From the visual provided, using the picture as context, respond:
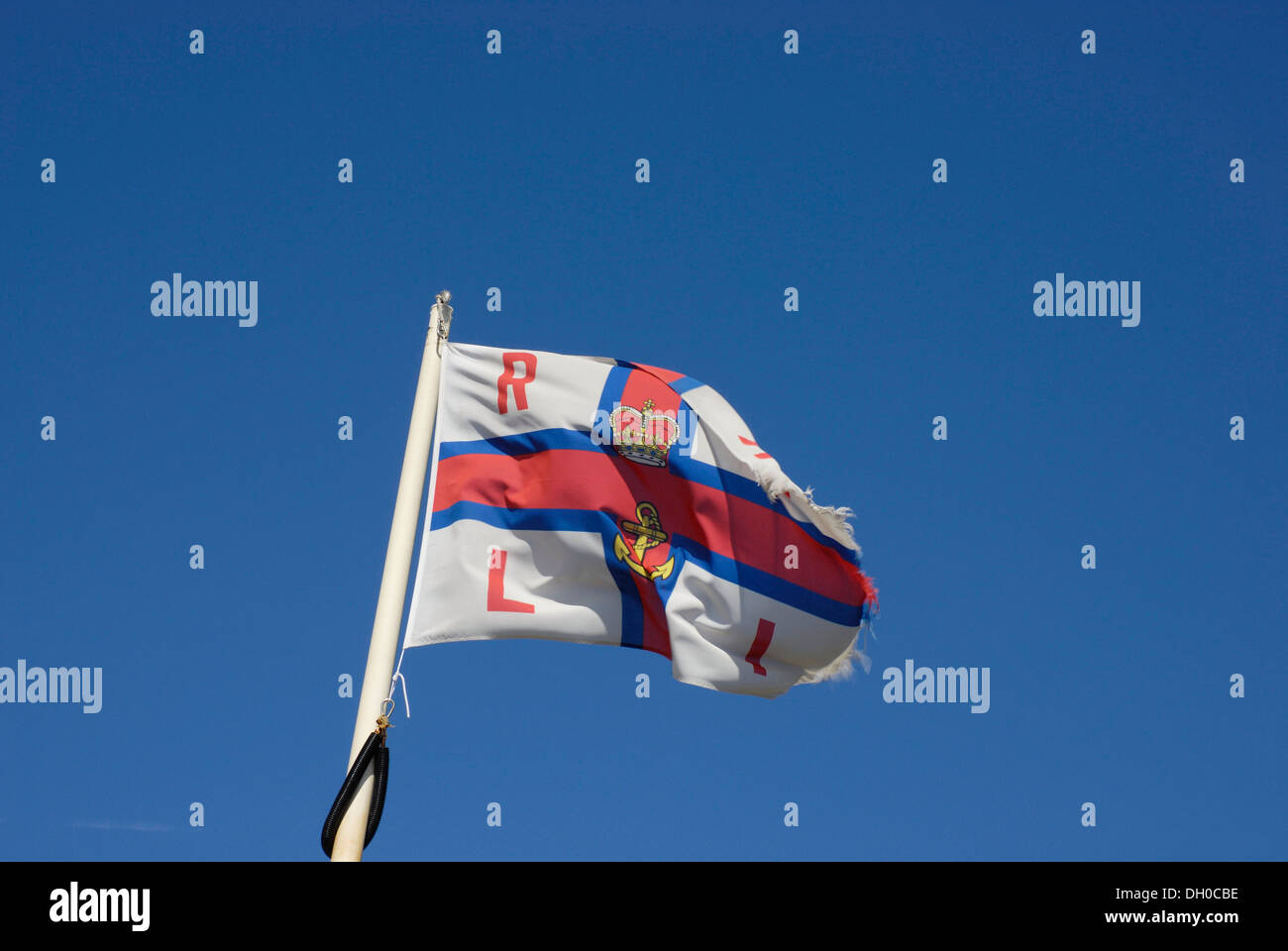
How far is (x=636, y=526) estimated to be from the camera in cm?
1409

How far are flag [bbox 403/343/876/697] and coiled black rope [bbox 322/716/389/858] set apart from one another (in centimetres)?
241

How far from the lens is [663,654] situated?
13977 millimetres

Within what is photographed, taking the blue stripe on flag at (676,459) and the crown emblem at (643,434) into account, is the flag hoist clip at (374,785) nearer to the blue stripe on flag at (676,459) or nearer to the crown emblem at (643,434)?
the blue stripe on flag at (676,459)

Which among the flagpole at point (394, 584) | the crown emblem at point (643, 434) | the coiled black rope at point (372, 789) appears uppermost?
the crown emblem at point (643, 434)

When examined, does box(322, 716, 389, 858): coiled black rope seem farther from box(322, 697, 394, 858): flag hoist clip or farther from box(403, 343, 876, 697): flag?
box(403, 343, 876, 697): flag

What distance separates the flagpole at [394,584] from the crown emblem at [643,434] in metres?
2.01

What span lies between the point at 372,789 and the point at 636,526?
419 cm

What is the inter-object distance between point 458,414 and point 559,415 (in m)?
0.92

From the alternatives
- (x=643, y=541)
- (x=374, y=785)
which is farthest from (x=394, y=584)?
(x=643, y=541)

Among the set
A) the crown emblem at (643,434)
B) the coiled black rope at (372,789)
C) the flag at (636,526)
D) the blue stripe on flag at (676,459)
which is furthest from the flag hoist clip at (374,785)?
the crown emblem at (643,434)

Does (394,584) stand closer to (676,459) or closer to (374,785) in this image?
(374,785)

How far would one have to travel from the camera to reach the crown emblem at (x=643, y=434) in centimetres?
1414

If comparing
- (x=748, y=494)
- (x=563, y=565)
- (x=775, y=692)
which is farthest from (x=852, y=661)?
(x=563, y=565)
